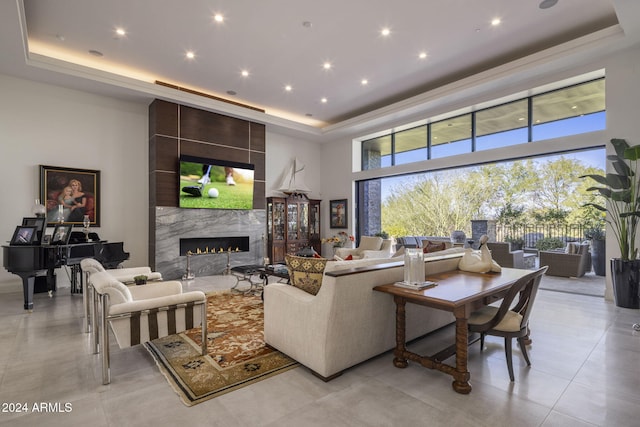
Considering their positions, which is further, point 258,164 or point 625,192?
point 258,164

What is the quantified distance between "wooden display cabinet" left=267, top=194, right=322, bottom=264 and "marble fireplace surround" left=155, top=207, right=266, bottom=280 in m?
0.64

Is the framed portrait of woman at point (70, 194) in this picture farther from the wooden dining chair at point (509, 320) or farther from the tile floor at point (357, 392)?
the wooden dining chair at point (509, 320)

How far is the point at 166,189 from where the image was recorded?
6691mm

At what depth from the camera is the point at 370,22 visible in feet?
15.1

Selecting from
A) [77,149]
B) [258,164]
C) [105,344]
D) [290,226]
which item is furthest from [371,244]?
[77,149]

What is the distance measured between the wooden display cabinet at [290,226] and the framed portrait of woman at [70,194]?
406cm

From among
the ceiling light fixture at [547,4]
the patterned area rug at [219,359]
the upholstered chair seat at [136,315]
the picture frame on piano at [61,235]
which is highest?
the ceiling light fixture at [547,4]

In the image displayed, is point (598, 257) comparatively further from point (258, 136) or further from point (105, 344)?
point (105, 344)

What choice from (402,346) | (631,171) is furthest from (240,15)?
A: (631,171)

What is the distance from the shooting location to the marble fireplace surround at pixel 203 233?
660cm

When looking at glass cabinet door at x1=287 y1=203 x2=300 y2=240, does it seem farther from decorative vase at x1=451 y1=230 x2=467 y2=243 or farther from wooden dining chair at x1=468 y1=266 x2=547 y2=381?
wooden dining chair at x1=468 y1=266 x2=547 y2=381

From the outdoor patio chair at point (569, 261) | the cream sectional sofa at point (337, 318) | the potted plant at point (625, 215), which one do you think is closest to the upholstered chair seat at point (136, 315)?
the cream sectional sofa at point (337, 318)

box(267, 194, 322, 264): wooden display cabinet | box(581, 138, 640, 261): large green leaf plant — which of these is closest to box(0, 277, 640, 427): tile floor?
box(581, 138, 640, 261): large green leaf plant

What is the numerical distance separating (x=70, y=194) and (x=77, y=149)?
92cm
